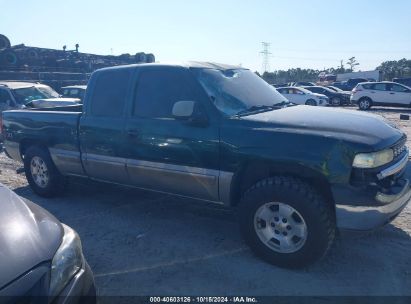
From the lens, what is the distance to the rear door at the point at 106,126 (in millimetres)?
4500

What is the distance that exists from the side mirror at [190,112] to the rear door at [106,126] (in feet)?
3.23

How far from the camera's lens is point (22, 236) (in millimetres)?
2168

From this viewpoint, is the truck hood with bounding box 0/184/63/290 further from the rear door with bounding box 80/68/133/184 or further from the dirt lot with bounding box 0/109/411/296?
the rear door with bounding box 80/68/133/184

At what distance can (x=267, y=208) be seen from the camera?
3.48m

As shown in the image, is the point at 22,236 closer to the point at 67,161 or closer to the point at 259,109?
the point at 259,109

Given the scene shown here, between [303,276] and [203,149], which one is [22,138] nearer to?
[203,149]

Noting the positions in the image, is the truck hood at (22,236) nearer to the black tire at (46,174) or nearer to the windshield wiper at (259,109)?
the windshield wiper at (259,109)

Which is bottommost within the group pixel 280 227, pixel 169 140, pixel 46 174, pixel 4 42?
pixel 46 174

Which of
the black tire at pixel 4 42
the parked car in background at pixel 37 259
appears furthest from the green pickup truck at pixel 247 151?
the black tire at pixel 4 42

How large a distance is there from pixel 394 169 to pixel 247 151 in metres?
1.32

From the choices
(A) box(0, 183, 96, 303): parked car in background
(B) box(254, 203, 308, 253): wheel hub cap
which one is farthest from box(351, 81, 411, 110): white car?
(A) box(0, 183, 96, 303): parked car in background

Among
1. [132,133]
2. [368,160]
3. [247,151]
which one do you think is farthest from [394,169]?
[132,133]

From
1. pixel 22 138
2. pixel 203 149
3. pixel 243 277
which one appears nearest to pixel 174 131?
pixel 203 149

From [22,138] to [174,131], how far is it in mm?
3058
